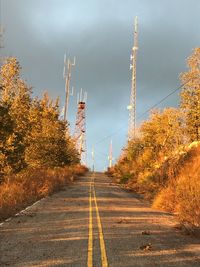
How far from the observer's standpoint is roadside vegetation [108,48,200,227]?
1945 centimetres

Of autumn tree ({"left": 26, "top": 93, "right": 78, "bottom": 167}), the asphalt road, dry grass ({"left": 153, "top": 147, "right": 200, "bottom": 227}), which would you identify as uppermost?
autumn tree ({"left": 26, "top": 93, "right": 78, "bottom": 167})

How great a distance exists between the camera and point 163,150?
122 ft

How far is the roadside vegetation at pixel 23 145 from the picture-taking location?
A: 22078mm

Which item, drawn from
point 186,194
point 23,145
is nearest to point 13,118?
point 23,145

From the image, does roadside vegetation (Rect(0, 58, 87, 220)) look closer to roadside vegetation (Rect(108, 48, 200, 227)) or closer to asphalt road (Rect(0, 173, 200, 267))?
asphalt road (Rect(0, 173, 200, 267))

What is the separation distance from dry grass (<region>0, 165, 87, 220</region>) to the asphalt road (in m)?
1.29

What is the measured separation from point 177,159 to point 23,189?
10.9 m

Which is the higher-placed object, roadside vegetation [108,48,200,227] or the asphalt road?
roadside vegetation [108,48,200,227]

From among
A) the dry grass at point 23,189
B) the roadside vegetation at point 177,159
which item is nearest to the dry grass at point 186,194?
the roadside vegetation at point 177,159

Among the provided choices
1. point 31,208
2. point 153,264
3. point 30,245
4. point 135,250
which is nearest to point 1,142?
point 31,208

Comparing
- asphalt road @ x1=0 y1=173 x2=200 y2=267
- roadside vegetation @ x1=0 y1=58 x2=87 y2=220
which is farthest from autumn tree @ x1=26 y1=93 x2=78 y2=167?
asphalt road @ x1=0 y1=173 x2=200 y2=267

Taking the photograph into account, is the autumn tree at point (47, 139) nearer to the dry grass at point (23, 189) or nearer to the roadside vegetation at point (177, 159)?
the dry grass at point (23, 189)

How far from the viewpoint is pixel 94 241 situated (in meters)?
13.4

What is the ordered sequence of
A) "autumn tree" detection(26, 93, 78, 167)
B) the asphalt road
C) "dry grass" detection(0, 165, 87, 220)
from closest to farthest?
the asphalt road < "dry grass" detection(0, 165, 87, 220) < "autumn tree" detection(26, 93, 78, 167)
